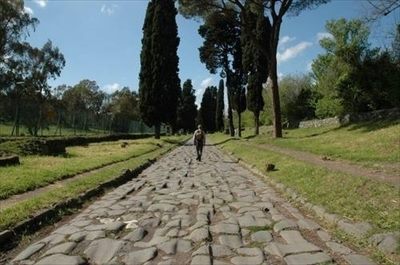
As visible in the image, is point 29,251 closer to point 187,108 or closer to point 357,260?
point 357,260

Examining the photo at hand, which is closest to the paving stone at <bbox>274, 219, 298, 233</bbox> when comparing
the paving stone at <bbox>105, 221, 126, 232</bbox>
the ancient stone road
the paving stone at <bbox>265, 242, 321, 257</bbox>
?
the ancient stone road

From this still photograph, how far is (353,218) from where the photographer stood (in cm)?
805

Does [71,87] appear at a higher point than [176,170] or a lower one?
higher

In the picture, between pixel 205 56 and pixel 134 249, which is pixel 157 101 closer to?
pixel 205 56

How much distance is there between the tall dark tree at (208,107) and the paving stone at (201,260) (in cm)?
10884

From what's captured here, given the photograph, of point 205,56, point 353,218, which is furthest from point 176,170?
point 205,56

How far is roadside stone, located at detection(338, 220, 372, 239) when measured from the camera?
7.14 metres

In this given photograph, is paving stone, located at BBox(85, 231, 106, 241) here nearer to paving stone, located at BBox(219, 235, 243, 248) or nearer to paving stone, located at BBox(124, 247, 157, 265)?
paving stone, located at BBox(124, 247, 157, 265)

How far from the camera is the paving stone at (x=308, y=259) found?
5922 millimetres

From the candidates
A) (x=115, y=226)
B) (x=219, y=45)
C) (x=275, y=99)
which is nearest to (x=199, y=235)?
(x=115, y=226)

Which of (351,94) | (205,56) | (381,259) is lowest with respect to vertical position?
(381,259)

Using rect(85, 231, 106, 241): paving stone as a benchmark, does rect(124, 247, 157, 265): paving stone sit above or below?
below

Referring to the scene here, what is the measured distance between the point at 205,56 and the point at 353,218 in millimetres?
49482

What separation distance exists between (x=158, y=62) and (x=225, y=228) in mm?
38325
